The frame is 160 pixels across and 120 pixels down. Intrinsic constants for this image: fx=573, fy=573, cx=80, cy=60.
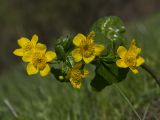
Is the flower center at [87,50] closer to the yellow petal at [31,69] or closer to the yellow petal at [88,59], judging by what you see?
the yellow petal at [88,59]

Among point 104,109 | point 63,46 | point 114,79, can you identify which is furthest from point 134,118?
point 63,46

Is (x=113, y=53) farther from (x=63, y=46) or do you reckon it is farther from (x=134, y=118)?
(x=134, y=118)

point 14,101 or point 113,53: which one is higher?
point 113,53

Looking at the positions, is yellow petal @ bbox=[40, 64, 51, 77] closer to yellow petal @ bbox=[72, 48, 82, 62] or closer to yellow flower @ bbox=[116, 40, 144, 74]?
yellow petal @ bbox=[72, 48, 82, 62]

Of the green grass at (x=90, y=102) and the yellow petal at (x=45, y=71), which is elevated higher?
the yellow petal at (x=45, y=71)

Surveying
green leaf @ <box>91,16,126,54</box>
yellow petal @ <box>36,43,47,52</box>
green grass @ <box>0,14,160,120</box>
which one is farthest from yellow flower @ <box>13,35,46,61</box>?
green grass @ <box>0,14,160,120</box>

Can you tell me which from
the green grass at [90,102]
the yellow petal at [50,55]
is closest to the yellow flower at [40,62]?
the yellow petal at [50,55]

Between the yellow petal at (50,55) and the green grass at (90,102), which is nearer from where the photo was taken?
the yellow petal at (50,55)
